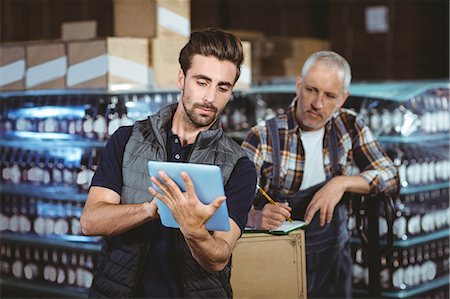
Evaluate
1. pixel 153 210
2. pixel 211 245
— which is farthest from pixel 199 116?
pixel 211 245

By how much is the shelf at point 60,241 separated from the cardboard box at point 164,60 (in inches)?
46.1

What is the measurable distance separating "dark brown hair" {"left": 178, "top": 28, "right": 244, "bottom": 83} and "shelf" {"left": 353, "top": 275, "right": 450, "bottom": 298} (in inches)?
114

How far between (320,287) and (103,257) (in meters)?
1.50

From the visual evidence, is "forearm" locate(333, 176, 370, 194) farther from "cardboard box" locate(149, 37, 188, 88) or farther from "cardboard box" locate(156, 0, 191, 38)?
"cardboard box" locate(156, 0, 191, 38)

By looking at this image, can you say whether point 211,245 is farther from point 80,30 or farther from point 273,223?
point 80,30

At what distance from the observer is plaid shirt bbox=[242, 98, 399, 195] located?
3.83 meters

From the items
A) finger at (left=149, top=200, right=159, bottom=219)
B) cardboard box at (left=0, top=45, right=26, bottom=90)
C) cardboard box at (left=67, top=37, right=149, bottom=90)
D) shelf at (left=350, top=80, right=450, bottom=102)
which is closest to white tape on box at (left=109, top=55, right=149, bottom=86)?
cardboard box at (left=67, top=37, right=149, bottom=90)

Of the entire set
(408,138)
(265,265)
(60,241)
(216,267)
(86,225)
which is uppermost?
(408,138)

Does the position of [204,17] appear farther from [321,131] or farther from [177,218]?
[177,218]

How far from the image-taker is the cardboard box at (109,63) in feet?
17.1

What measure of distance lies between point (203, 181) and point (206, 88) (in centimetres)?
46

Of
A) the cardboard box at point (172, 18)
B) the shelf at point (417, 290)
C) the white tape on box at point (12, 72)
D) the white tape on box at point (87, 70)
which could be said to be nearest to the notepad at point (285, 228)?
the shelf at point (417, 290)

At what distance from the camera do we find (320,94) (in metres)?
3.77

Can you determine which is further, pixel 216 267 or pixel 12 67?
pixel 12 67
